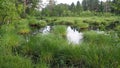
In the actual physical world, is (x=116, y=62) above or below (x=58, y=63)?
above

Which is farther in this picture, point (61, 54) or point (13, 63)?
point (61, 54)

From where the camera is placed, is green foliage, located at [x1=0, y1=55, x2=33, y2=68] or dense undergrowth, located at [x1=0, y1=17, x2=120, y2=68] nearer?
green foliage, located at [x1=0, y1=55, x2=33, y2=68]

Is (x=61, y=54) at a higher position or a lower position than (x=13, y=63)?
lower

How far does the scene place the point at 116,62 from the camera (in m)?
Result: 5.15

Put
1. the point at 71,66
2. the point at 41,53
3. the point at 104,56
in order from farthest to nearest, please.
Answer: the point at 41,53, the point at 71,66, the point at 104,56

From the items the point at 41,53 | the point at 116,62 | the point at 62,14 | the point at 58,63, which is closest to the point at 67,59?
the point at 58,63

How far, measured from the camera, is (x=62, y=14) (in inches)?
2066

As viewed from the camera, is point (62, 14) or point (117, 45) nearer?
point (117, 45)

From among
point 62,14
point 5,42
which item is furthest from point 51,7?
point 5,42

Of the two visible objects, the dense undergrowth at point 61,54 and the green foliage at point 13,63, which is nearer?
the green foliage at point 13,63

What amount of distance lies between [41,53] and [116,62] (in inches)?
101

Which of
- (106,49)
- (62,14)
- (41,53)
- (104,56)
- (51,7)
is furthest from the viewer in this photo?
(51,7)

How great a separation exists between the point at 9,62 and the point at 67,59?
206cm

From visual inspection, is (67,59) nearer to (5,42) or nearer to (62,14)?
(5,42)
